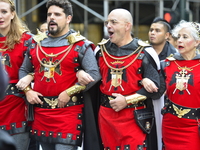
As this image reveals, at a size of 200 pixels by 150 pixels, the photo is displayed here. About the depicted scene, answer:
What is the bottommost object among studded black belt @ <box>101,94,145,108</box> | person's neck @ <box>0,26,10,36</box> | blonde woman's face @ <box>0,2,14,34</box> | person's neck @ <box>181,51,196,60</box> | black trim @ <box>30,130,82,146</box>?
black trim @ <box>30,130,82,146</box>

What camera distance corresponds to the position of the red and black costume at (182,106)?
4027 millimetres

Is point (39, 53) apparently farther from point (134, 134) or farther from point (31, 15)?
point (31, 15)

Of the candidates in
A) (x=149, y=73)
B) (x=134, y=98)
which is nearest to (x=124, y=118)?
(x=134, y=98)

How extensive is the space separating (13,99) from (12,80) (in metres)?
0.22

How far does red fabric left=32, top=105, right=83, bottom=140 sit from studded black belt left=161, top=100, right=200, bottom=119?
0.97 metres

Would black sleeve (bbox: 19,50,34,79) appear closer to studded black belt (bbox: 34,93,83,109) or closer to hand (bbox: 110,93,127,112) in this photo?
studded black belt (bbox: 34,93,83,109)

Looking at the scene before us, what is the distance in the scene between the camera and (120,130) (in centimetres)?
406

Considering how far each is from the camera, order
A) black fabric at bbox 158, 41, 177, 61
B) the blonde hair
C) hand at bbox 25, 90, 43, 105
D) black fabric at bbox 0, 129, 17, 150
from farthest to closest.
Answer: black fabric at bbox 158, 41, 177, 61
the blonde hair
hand at bbox 25, 90, 43, 105
black fabric at bbox 0, 129, 17, 150

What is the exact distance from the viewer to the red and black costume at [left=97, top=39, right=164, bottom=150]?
4.06 m

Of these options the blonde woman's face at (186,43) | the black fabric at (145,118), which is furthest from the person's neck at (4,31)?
the blonde woman's face at (186,43)

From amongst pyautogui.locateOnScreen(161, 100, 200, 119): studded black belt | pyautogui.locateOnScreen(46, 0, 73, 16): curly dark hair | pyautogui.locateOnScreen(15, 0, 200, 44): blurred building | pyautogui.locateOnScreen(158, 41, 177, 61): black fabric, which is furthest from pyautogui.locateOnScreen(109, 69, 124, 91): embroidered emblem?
pyautogui.locateOnScreen(15, 0, 200, 44): blurred building

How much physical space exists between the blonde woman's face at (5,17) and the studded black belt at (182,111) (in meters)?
2.03

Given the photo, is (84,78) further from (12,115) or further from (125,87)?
(12,115)

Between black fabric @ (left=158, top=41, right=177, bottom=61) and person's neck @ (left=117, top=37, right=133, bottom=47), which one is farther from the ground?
person's neck @ (left=117, top=37, right=133, bottom=47)
